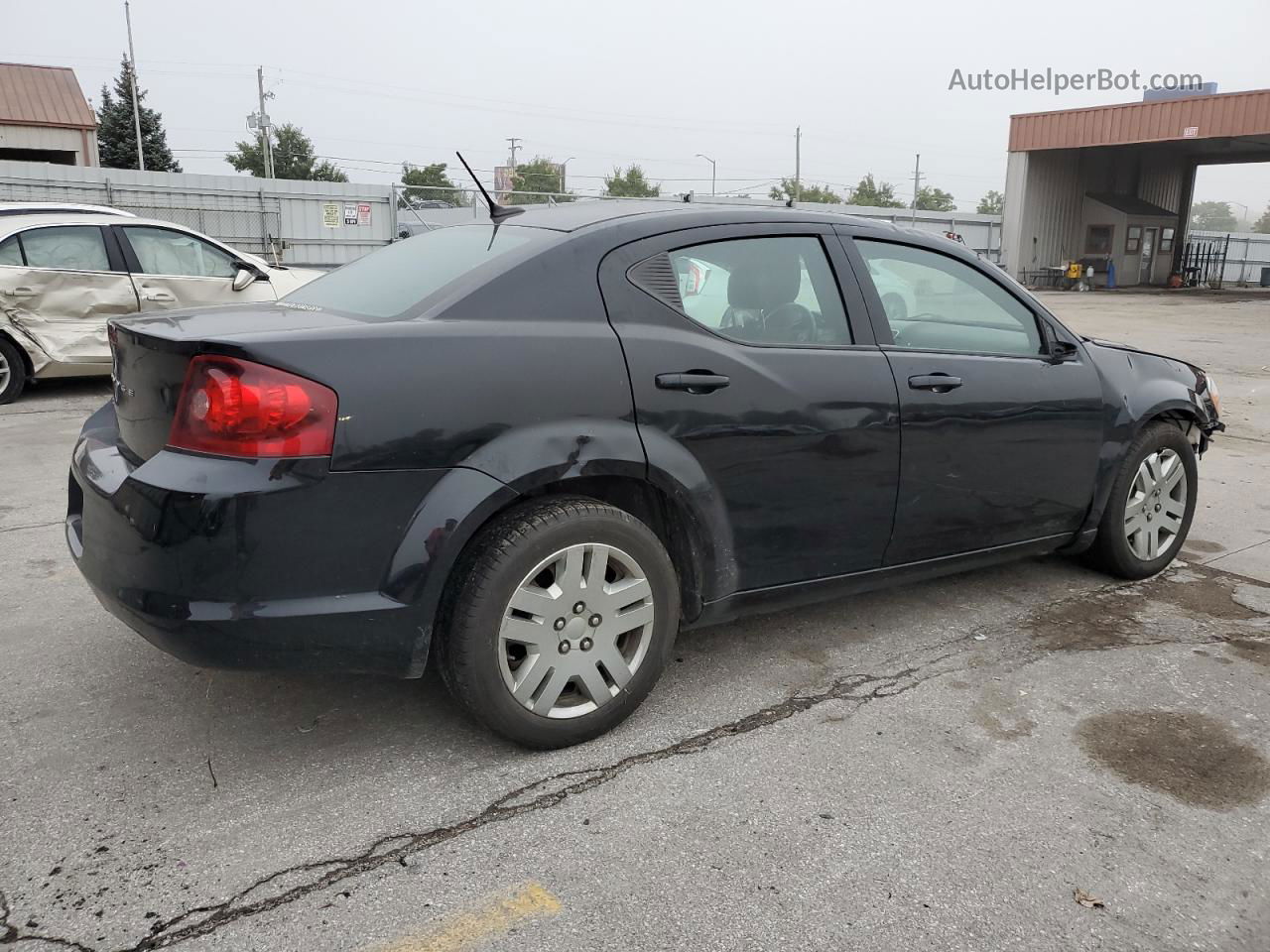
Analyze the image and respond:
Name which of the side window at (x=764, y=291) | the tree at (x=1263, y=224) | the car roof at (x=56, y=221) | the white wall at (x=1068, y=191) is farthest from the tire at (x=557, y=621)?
the tree at (x=1263, y=224)

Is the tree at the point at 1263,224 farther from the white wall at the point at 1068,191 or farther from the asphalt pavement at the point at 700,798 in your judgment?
the asphalt pavement at the point at 700,798

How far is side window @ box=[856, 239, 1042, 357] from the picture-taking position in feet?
11.8

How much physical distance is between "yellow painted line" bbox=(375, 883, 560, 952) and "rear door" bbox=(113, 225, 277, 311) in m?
7.67

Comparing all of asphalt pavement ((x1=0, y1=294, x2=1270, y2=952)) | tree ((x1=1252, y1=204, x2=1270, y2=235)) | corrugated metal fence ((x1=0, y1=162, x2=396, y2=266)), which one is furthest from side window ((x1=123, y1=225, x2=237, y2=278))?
tree ((x1=1252, y1=204, x2=1270, y2=235))

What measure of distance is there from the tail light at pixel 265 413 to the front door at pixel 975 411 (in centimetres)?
195

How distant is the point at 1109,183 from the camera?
3603 cm

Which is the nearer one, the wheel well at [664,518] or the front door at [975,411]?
the wheel well at [664,518]

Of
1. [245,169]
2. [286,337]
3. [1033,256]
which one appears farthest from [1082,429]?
[245,169]

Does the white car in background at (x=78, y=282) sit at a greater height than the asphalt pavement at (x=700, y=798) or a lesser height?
greater

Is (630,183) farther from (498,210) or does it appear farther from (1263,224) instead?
(1263,224)

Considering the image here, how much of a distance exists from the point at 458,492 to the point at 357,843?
0.90 m

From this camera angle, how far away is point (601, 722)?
9.73 feet

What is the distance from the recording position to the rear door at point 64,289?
838cm

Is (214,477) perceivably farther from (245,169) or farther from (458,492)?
(245,169)
